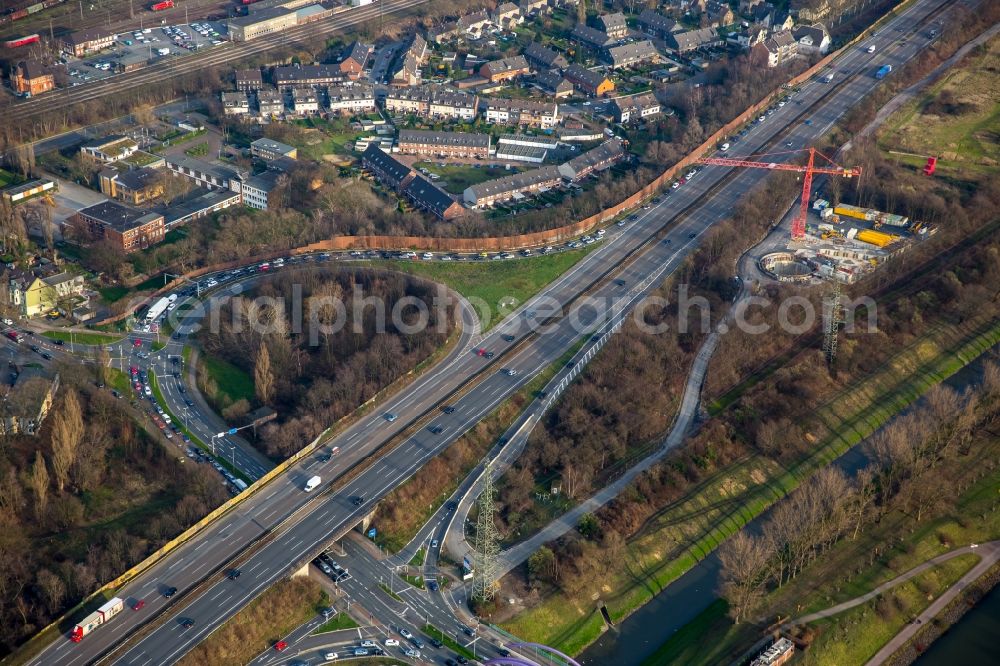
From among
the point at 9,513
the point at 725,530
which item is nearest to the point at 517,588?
the point at 725,530

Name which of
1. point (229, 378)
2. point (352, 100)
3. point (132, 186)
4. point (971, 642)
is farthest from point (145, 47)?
point (971, 642)

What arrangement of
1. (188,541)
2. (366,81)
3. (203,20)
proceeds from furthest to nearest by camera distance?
(203,20)
(366,81)
(188,541)

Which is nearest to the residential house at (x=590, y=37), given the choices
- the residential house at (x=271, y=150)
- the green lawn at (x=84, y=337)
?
the residential house at (x=271, y=150)

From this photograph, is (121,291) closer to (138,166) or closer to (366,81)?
(138,166)

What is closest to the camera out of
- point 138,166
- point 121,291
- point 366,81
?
point 121,291

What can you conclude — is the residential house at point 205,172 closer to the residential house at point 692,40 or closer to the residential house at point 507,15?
the residential house at point 507,15

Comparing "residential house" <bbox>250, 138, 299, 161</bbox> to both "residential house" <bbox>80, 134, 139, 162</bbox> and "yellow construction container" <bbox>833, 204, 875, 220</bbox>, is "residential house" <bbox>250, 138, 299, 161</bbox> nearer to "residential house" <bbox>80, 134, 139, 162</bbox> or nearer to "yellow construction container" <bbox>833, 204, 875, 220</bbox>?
"residential house" <bbox>80, 134, 139, 162</bbox>
